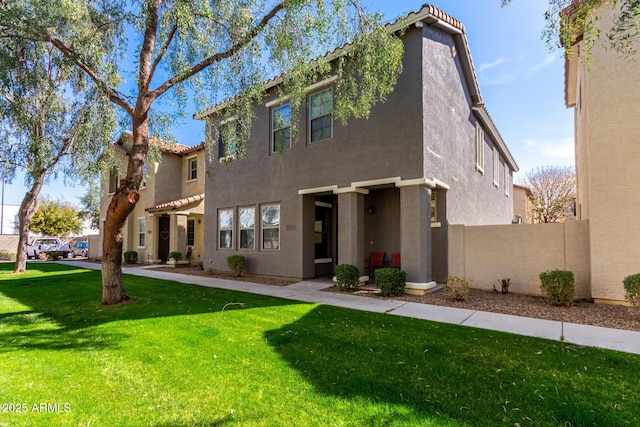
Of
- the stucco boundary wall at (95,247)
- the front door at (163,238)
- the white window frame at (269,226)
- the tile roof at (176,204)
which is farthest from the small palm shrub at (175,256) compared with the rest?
the stucco boundary wall at (95,247)

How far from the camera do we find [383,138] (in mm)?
9430

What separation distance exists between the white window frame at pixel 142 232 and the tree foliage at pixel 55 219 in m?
22.3

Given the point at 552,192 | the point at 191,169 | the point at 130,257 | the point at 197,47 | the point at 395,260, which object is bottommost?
the point at 130,257

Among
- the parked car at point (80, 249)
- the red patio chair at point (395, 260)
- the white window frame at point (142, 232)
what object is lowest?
the parked car at point (80, 249)

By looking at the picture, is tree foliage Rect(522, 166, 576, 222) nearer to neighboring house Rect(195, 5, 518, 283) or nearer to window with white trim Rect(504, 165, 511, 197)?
window with white trim Rect(504, 165, 511, 197)

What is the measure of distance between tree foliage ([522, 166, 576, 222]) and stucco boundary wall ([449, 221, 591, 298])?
17884 mm

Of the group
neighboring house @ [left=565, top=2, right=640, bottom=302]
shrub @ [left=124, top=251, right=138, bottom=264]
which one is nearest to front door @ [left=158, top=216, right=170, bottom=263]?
shrub @ [left=124, top=251, right=138, bottom=264]

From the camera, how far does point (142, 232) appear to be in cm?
1995

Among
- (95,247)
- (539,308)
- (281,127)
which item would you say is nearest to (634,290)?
(539,308)

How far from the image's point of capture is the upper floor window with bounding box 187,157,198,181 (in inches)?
751

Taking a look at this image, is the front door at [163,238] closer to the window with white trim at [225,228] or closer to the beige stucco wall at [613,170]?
the window with white trim at [225,228]

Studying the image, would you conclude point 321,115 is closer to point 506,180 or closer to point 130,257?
point 506,180

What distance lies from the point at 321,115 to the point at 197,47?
4469mm

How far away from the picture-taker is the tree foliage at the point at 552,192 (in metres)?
23.3
